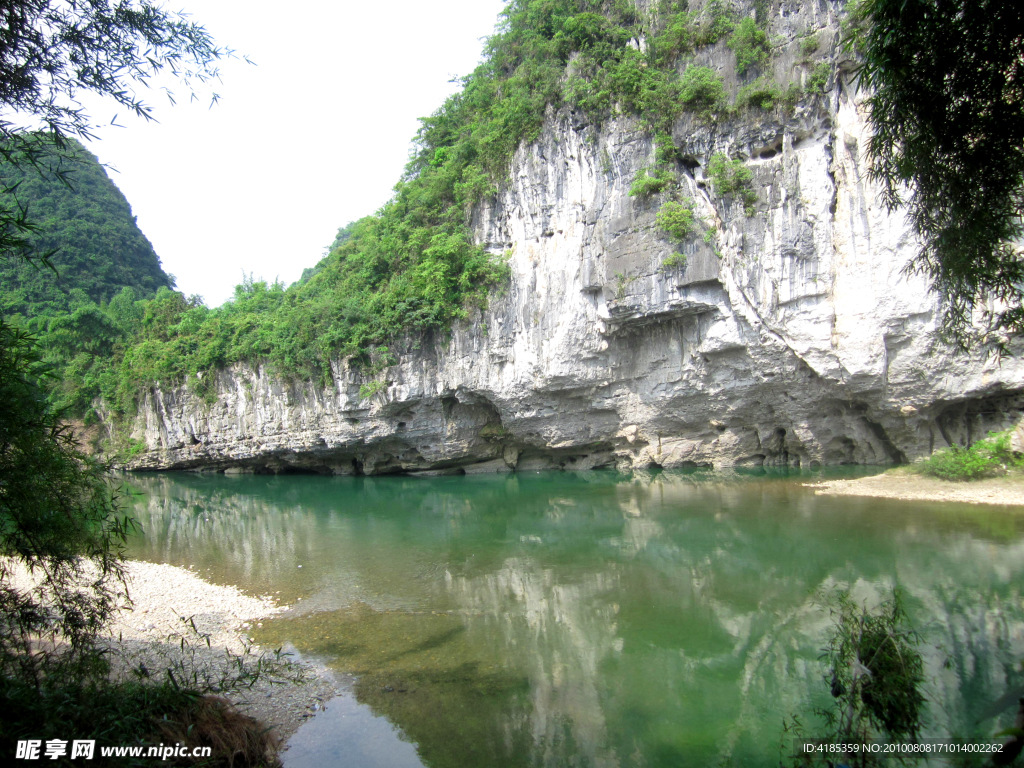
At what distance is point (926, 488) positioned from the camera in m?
13.5

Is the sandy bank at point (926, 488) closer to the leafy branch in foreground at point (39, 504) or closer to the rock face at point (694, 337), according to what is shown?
the rock face at point (694, 337)

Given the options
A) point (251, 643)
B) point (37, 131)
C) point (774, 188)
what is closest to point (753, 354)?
point (774, 188)

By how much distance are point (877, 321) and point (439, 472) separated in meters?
16.6

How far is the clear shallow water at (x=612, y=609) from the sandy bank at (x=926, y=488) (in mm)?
726

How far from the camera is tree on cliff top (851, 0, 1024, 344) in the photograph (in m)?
3.37

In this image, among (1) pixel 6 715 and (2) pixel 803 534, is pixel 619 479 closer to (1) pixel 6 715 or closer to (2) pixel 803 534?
(2) pixel 803 534

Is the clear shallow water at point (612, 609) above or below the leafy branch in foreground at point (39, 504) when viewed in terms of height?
below

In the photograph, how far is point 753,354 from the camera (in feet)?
53.5

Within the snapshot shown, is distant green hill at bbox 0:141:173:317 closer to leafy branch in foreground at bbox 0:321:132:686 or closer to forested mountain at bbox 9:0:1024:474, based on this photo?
forested mountain at bbox 9:0:1024:474

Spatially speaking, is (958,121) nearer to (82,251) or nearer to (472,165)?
(472,165)

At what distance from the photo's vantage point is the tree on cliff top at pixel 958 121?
3369 millimetres

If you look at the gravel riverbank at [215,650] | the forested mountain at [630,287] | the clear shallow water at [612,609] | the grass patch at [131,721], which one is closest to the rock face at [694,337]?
the forested mountain at [630,287]

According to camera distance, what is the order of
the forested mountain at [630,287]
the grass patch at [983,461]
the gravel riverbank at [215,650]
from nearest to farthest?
1. the gravel riverbank at [215,650]
2. the grass patch at [983,461]
3. the forested mountain at [630,287]

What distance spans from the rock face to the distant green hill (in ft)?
67.2
